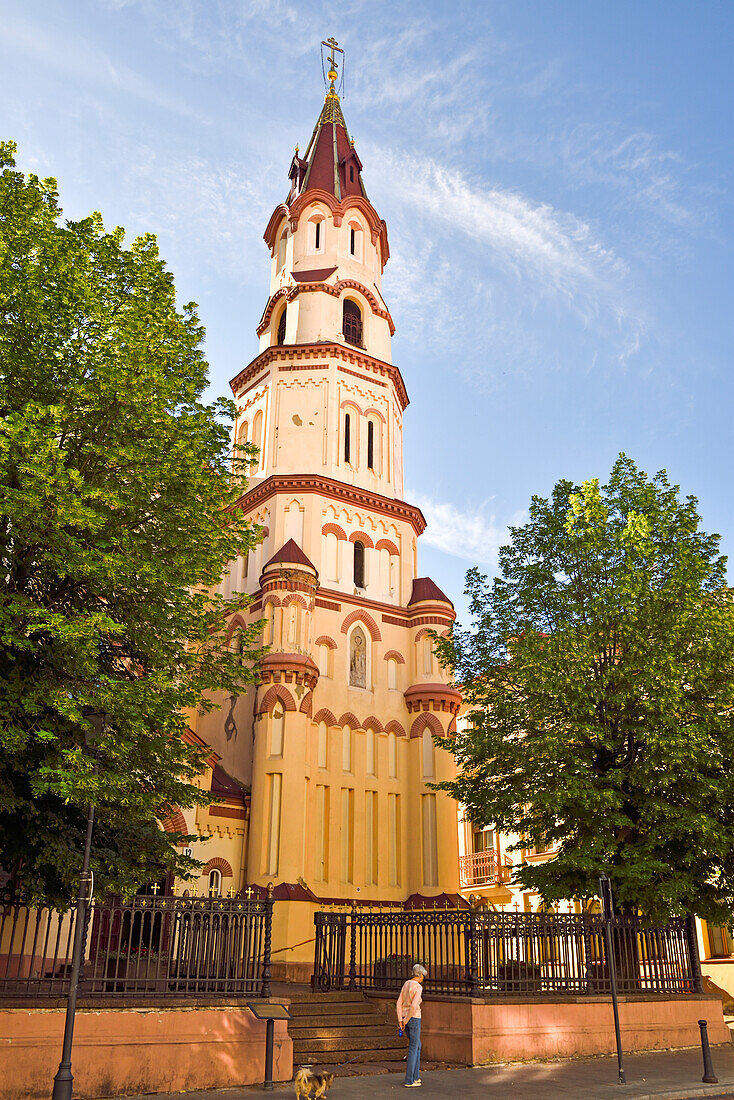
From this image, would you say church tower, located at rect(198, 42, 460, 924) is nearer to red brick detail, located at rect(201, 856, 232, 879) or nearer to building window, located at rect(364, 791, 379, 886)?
building window, located at rect(364, 791, 379, 886)

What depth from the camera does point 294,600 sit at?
2906cm

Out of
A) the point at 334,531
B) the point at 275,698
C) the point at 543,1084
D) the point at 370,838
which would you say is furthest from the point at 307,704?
the point at 543,1084

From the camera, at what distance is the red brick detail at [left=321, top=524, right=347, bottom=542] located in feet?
106

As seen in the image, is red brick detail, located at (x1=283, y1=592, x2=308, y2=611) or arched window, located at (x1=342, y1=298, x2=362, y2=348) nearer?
red brick detail, located at (x1=283, y1=592, x2=308, y2=611)

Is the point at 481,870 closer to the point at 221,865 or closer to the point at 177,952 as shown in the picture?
the point at 221,865

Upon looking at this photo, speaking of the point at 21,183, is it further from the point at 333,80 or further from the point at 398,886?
the point at 333,80

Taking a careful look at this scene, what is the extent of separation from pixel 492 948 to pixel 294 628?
1498 cm

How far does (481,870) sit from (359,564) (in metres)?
14.6

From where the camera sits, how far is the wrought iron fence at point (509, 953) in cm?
1519

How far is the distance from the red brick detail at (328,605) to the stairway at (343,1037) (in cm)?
1545

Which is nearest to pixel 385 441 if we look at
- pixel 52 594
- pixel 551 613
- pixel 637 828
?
pixel 551 613

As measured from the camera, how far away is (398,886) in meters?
29.0

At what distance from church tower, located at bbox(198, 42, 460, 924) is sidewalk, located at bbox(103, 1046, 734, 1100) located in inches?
504

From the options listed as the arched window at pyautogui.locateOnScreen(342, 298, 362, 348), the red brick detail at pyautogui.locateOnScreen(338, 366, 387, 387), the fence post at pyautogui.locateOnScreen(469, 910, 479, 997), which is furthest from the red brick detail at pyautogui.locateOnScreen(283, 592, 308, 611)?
the fence post at pyautogui.locateOnScreen(469, 910, 479, 997)
